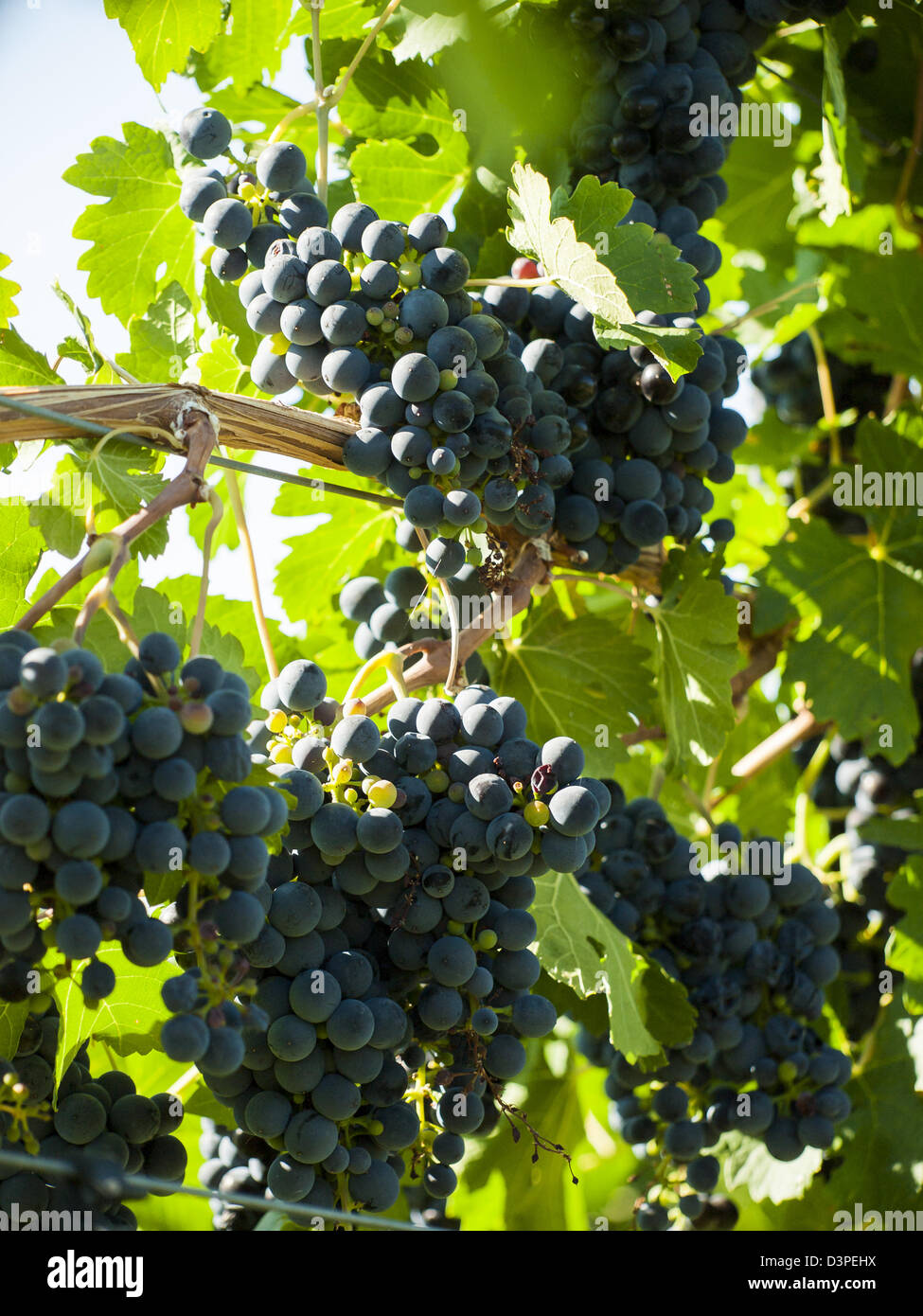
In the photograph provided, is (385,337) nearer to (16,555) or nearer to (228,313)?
(228,313)

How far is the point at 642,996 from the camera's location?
2176mm

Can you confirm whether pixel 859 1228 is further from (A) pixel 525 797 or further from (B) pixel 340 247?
(B) pixel 340 247

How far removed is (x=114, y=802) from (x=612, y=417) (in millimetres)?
1276

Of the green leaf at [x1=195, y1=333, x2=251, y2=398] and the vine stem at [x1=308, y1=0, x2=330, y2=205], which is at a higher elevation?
the vine stem at [x1=308, y1=0, x2=330, y2=205]

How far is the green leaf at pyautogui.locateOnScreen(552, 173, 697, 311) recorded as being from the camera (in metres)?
1.81

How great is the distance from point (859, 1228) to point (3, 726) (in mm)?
2293

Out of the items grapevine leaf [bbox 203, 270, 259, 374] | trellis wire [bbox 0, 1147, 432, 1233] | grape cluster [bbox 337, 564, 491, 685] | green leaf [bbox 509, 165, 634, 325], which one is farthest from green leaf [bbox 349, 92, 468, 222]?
trellis wire [bbox 0, 1147, 432, 1233]

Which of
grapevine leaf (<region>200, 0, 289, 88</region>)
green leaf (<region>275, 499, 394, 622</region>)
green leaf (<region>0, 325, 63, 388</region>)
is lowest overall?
green leaf (<region>275, 499, 394, 622</region>)

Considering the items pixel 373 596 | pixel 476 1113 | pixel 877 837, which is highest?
pixel 373 596

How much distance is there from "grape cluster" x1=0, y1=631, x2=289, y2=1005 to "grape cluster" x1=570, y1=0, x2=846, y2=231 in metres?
1.40

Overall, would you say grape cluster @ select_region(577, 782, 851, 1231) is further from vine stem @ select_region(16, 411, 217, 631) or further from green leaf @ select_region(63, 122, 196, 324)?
green leaf @ select_region(63, 122, 196, 324)

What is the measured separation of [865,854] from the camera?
2920 mm

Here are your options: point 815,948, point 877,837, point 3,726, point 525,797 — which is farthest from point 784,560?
point 3,726

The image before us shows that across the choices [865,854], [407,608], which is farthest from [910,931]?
[407,608]
